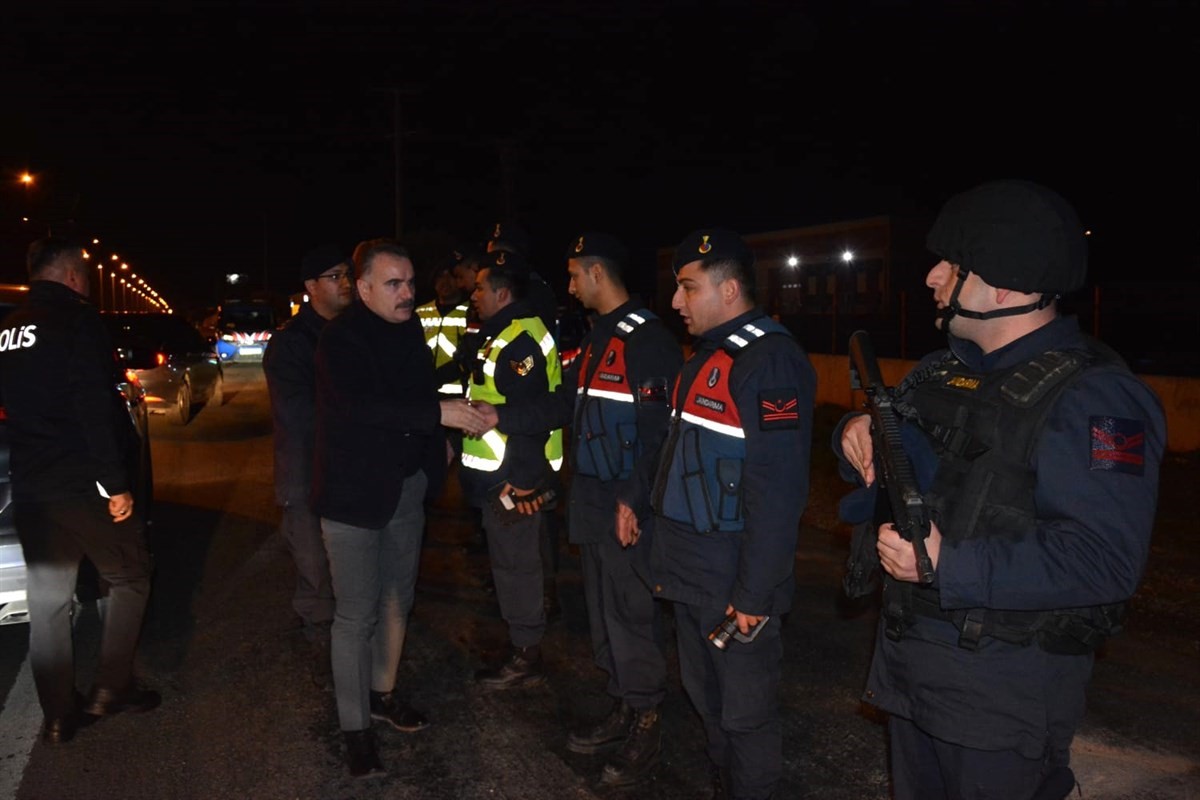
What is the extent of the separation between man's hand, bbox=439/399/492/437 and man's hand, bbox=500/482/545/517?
0.56m

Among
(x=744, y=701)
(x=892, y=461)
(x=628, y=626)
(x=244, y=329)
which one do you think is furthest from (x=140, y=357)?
(x=244, y=329)

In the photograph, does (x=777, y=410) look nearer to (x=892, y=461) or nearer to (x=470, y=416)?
(x=892, y=461)

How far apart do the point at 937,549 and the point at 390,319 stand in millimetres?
2537

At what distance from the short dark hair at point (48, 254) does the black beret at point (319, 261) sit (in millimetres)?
1174

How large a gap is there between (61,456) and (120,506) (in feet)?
1.01

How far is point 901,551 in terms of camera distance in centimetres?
232

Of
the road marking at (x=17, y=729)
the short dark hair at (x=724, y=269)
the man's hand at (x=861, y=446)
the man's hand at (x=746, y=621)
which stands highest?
the short dark hair at (x=724, y=269)

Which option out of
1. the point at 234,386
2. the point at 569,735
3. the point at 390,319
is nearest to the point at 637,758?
the point at 569,735

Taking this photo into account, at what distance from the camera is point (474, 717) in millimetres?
4699

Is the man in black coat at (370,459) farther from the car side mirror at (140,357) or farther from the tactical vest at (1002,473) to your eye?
the car side mirror at (140,357)

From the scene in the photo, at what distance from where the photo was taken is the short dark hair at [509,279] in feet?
17.0

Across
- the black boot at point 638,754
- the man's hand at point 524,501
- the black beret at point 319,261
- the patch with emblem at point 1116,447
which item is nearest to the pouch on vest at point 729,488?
the black boot at point 638,754

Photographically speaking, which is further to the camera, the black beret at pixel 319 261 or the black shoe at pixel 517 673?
the black beret at pixel 319 261

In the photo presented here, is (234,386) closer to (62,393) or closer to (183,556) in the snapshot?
(183,556)
